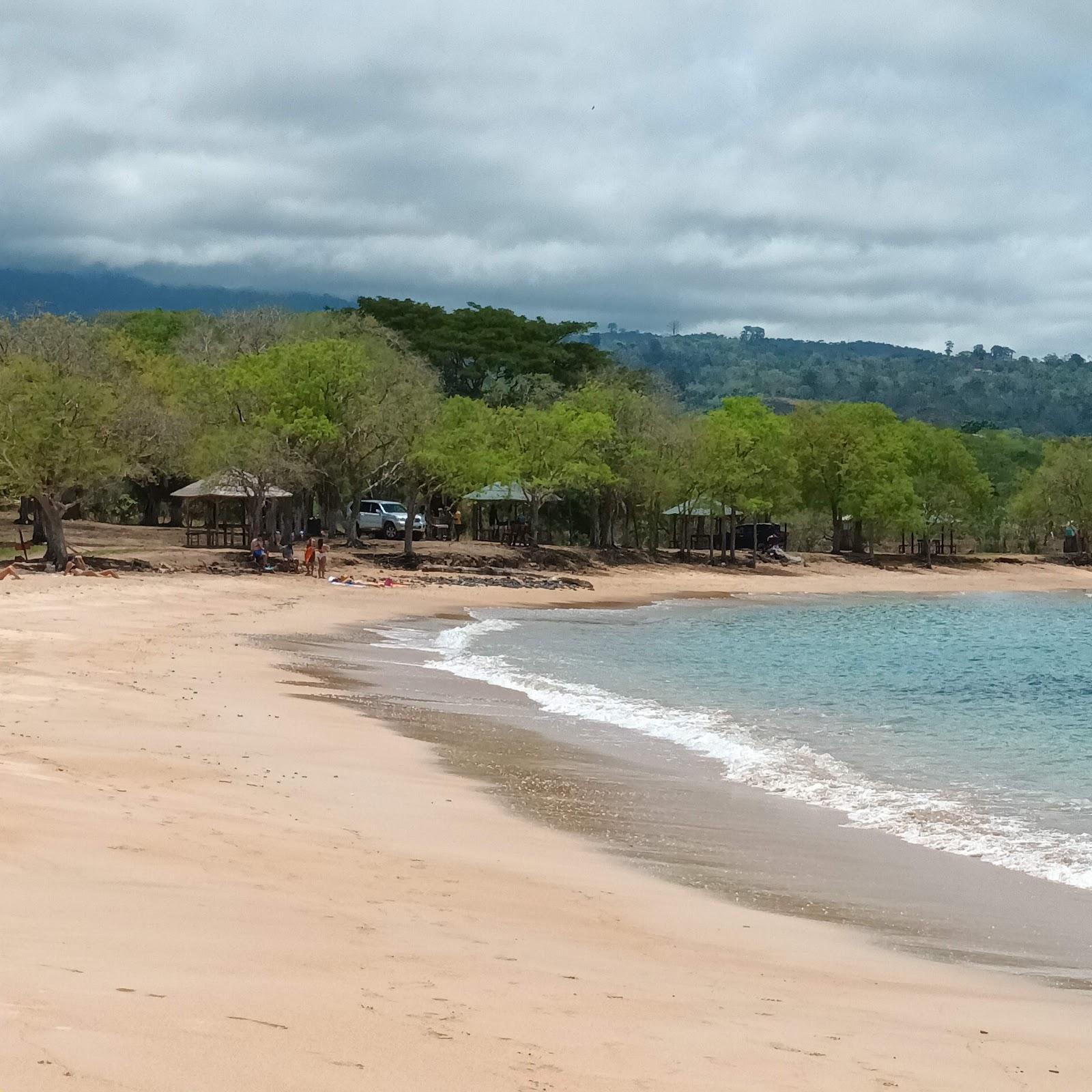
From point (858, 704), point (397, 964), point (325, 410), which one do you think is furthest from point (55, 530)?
point (397, 964)

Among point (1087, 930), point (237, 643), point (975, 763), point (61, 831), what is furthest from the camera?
point (237, 643)

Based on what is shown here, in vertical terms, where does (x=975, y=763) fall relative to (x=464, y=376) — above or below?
below

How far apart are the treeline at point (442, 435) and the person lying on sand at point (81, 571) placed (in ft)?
2.26

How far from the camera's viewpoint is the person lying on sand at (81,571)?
→ 1517 inches

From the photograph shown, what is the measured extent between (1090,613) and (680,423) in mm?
23646

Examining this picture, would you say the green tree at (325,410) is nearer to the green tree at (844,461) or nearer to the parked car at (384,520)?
the parked car at (384,520)

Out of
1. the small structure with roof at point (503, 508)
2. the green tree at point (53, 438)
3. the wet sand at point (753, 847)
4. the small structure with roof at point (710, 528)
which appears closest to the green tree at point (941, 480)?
the small structure with roof at point (710, 528)

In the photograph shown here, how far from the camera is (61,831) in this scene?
26.0ft

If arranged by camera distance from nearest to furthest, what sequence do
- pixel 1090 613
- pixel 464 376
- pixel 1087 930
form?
pixel 1087 930 → pixel 1090 613 → pixel 464 376

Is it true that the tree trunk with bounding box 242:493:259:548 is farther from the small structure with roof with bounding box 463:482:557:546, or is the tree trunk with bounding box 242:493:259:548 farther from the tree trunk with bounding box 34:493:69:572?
the small structure with roof with bounding box 463:482:557:546

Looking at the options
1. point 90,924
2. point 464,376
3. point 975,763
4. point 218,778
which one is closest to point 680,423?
point 464,376

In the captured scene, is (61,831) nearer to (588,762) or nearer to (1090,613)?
(588,762)

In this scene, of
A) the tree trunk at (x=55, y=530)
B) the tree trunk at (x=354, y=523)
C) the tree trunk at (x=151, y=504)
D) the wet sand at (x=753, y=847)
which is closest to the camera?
the wet sand at (x=753, y=847)

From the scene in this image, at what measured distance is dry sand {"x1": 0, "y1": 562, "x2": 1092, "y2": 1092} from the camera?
489 cm
